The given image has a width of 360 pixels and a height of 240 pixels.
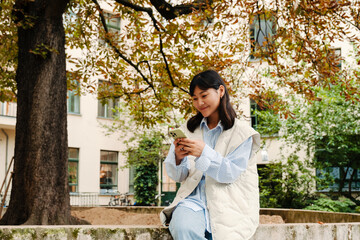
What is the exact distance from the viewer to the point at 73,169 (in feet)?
77.7

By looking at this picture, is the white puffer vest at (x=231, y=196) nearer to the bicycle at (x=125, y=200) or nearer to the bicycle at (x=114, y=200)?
the bicycle at (x=114, y=200)

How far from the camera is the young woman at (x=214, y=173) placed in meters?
2.96

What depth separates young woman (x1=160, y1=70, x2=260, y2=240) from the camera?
2.96 m

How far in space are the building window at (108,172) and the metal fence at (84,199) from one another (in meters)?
0.88

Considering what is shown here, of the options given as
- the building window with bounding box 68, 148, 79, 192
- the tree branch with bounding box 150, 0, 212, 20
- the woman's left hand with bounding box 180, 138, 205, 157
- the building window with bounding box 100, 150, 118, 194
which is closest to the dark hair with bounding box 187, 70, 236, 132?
the woman's left hand with bounding box 180, 138, 205, 157

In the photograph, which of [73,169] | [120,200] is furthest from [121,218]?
[73,169]

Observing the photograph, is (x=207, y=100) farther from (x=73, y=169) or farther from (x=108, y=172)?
(x=108, y=172)

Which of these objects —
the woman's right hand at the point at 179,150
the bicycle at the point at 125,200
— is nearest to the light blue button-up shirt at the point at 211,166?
the woman's right hand at the point at 179,150

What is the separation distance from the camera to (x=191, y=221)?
2.93 metres

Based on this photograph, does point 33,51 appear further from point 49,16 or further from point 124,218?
point 124,218

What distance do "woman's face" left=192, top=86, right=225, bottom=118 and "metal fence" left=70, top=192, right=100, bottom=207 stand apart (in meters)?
20.3

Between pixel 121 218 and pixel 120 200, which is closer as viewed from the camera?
pixel 121 218

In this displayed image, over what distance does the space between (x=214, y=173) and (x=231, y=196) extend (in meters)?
0.21

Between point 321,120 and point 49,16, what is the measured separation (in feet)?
38.2
